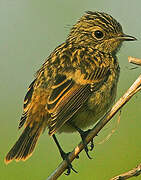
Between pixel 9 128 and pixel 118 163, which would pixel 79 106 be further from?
pixel 9 128

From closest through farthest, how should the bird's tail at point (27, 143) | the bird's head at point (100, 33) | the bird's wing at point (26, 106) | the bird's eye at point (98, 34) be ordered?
the bird's tail at point (27, 143)
the bird's wing at point (26, 106)
the bird's head at point (100, 33)
the bird's eye at point (98, 34)

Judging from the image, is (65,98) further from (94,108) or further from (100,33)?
(100,33)

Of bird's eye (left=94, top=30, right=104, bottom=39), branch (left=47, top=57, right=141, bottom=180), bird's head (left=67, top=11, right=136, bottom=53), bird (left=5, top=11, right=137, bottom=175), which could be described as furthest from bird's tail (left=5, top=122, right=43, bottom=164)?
bird's eye (left=94, top=30, right=104, bottom=39)

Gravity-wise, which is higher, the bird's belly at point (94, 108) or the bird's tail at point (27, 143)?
the bird's belly at point (94, 108)

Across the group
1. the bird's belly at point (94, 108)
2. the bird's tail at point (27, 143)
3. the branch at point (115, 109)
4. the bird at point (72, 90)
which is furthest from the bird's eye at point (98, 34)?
the branch at point (115, 109)

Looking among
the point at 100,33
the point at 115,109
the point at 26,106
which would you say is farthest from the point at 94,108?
the point at 100,33

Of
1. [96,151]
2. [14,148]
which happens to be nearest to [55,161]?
[96,151]

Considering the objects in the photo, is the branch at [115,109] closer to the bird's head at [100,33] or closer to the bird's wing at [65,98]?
the bird's wing at [65,98]
